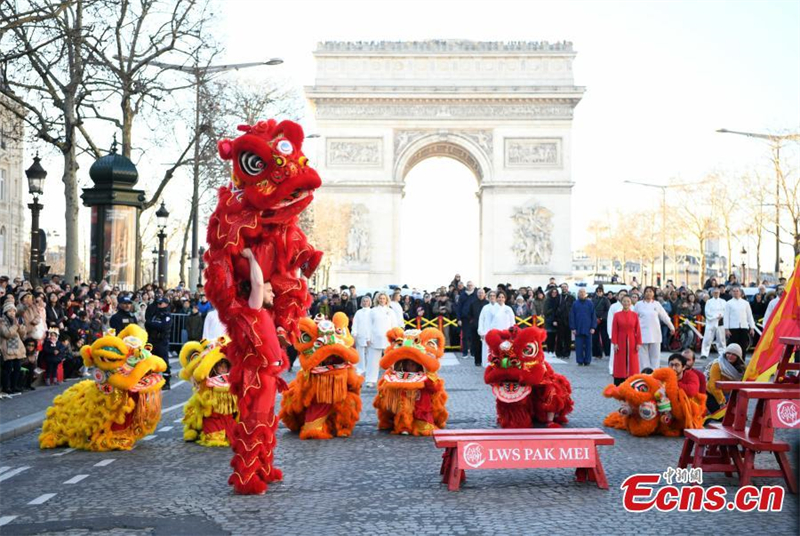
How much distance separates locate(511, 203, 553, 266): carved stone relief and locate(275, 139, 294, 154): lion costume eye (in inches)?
1730

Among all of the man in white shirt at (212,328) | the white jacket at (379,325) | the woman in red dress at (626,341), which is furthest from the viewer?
the white jacket at (379,325)

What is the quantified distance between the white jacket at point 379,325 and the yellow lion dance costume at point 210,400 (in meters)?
6.81

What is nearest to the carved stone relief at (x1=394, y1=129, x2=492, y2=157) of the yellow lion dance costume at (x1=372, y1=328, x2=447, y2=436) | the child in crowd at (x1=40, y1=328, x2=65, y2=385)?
the child in crowd at (x1=40, y1=328, x2=65, y2=385)

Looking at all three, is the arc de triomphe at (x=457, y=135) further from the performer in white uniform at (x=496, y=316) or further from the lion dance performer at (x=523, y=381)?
the lion dance performer at (x=523, y=381)

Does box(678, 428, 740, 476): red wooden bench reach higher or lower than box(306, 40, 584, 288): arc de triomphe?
lower

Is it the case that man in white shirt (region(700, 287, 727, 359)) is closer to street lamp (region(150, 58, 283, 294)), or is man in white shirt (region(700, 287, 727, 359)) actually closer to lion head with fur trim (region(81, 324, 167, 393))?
street lamp (region(150, 58, 283, 294))

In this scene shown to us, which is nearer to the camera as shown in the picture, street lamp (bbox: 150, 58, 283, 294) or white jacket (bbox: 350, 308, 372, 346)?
white jacket (bbox: 350, 308, 372, 346)

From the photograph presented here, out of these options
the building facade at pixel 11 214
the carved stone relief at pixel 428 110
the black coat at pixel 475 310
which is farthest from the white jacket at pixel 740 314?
the building facade at pixel 11 214

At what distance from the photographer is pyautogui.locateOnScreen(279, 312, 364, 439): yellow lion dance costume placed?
10.9 m

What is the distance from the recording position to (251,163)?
782 cm

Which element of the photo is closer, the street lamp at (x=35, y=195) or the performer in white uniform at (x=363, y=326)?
the performer in white uniform at (x=363, y=326)

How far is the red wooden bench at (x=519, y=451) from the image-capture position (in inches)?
321

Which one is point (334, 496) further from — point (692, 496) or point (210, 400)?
point (210, 400)

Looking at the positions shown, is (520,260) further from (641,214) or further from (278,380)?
(278,380)
